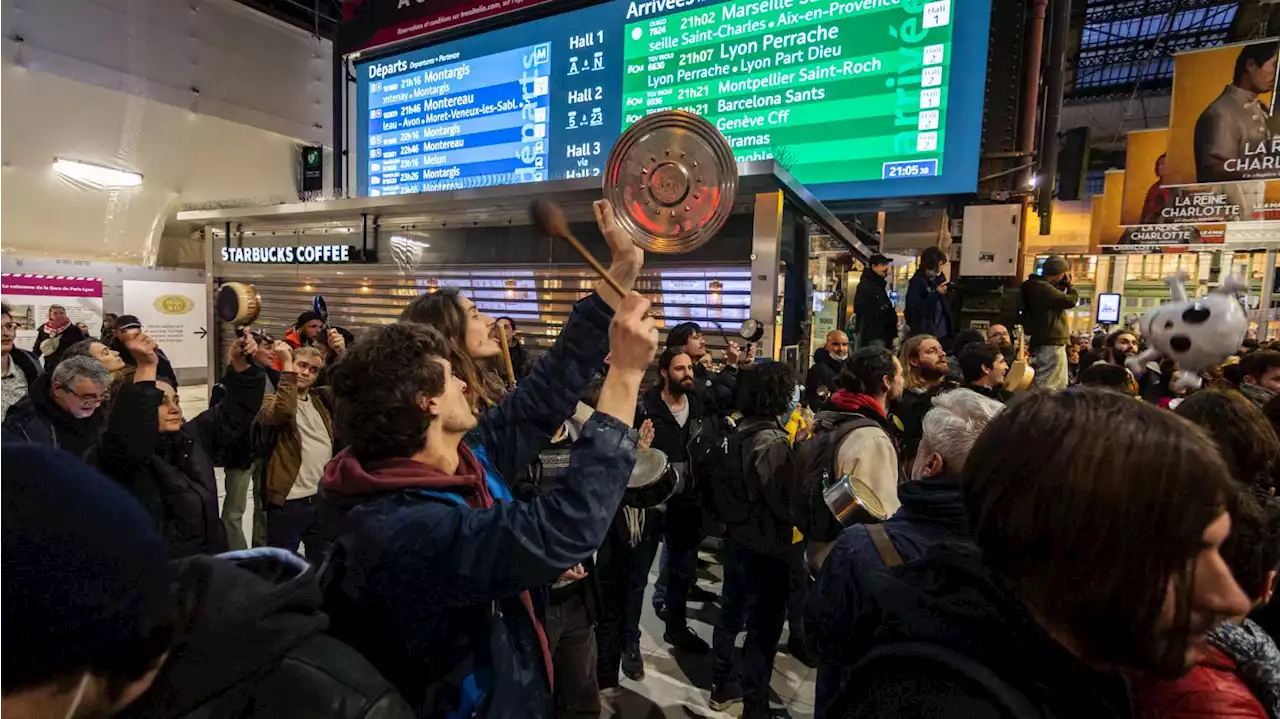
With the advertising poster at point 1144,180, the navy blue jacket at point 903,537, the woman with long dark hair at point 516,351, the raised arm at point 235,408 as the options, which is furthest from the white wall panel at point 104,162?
the advertising poster at point 1144,180

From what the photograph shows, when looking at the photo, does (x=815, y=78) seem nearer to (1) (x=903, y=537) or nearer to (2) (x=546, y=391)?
(2) (x=546, y=391)

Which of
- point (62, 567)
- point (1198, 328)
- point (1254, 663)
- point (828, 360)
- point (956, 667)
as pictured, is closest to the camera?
point (62, 567)

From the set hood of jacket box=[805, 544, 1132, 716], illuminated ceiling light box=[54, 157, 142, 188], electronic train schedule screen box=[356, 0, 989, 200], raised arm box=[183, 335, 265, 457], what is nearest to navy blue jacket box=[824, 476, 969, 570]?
hood of jacket box=[805, 544, 1132, 716]

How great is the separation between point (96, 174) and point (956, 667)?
47.7ft

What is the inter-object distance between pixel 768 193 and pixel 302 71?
1274cm

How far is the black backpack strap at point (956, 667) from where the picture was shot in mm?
714

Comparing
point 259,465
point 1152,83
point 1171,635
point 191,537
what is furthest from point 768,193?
point 1152,83

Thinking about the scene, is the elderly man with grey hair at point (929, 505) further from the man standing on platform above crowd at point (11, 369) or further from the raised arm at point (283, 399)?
A: the man standing on platform above crowd at point (11, 369)

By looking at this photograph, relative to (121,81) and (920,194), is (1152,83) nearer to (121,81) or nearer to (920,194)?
(920,194)

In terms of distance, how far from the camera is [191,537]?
2.78 metres

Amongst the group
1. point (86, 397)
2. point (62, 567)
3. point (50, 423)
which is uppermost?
point (62, 567)

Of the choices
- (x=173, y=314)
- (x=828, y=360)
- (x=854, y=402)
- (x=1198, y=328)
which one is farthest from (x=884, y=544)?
(x=173, y=314)

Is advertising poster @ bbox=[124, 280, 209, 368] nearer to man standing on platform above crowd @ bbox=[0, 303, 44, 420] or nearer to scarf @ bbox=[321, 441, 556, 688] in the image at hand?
man standing on platform above crowd @ bbox=[0, 303, 44, 420]

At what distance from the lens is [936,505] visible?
4.41 ft
